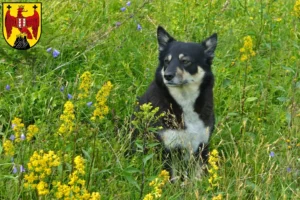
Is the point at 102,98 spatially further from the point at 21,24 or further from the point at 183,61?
the point at 21,24

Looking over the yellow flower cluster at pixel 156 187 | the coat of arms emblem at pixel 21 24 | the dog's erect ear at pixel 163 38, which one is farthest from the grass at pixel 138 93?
the dog's erect ear at pixel 163 38

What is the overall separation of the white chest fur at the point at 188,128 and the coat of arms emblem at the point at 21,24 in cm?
129

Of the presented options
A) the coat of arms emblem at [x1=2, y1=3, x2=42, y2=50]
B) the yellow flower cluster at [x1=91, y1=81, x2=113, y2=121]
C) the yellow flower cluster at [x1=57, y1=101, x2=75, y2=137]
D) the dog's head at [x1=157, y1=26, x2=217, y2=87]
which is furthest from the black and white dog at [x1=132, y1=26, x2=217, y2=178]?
the yellow flower cluster at [x1=57, y1=101, x2=75, y2=137]

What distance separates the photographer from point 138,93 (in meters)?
4.99

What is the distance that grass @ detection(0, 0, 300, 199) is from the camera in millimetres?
3533

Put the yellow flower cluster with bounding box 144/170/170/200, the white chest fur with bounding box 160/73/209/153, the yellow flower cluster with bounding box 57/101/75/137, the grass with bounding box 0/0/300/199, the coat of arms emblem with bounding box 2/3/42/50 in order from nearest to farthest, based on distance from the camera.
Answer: the yellow flower cluster with bounding box 144/170/170/200, the yellow flower cluster with bounding box 57/101/75/137, the grass with bounding box 0/0/300/199, the white chest fur with bounding box 160/73/209/153, the coat of arms emblem with bounding box 2/3/42/50

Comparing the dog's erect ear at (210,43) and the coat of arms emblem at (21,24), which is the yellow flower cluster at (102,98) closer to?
the dog's erect ear at (210,43)

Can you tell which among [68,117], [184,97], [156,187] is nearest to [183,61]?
[184,97]

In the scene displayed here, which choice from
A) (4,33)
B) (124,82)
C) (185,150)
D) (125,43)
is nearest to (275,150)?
(185,150)

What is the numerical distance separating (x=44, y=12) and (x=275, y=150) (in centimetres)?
260

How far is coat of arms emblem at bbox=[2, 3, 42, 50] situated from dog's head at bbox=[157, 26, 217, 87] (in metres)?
1.08

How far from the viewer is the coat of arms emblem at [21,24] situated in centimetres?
486

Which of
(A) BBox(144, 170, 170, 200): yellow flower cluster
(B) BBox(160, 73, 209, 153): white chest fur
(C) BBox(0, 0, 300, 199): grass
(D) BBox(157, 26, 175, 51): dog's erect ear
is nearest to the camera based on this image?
(A) BBox(144, 170, 170, 200): yellow flower cluster

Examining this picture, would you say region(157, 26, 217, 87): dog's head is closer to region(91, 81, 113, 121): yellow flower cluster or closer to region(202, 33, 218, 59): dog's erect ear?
region(202, 33, 218, 59): dog's erect ear
